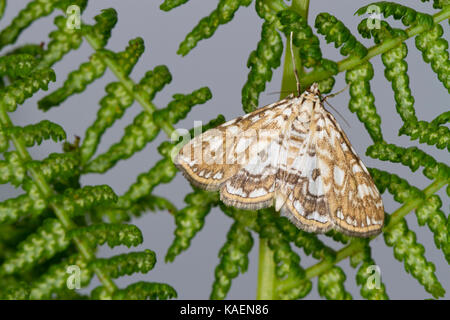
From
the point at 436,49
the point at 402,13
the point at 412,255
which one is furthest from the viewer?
the point at 412,255

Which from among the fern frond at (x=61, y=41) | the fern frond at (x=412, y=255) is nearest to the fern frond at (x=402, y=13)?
the fern frond at (x=412, y=255)

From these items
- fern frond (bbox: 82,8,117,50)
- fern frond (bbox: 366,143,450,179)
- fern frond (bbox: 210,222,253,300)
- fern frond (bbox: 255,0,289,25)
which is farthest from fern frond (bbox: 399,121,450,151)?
fern frond (bbox: 82,8,117,50)

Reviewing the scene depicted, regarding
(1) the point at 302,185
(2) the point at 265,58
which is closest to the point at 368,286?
(1) the point at 302,185

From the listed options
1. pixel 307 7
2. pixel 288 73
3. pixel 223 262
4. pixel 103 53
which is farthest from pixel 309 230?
pixel 103 53

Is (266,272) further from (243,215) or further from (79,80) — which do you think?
(79,80)

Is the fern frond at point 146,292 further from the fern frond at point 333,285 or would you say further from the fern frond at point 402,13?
the fern frond at point 402,13

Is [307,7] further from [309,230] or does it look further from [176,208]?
[176,208]
